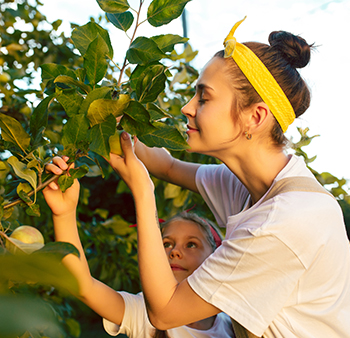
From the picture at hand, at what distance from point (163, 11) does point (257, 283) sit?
2.00 ft

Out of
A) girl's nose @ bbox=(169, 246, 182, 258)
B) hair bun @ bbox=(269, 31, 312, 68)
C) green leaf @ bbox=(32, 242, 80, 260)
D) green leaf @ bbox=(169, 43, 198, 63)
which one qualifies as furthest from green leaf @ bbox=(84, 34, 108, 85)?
green leaf @ bbox=(169, 43, 198, 63)

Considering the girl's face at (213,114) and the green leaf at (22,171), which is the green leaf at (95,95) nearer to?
the green leaf at (22,171)

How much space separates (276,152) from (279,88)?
0.61 ft

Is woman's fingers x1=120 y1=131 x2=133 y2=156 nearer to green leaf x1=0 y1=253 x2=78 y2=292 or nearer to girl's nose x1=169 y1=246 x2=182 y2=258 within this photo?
girl's nose x1=169 y1=246 x2=182 y2=258

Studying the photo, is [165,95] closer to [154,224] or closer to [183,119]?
[183,119]

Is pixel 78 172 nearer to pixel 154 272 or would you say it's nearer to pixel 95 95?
pixel 95 95

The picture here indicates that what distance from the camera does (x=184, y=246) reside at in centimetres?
138

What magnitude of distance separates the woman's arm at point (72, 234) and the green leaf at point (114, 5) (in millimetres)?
309

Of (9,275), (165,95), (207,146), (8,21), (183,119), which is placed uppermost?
(8,21)

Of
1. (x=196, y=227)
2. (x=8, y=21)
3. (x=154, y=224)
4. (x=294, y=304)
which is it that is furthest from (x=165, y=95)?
(x=294, y=304)

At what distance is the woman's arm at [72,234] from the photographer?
2.68 feet

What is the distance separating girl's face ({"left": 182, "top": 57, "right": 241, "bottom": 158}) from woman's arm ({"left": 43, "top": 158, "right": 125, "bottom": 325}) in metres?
0.37

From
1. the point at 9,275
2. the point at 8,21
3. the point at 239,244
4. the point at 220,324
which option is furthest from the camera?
the point at 8,21

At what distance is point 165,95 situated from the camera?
1.77m
